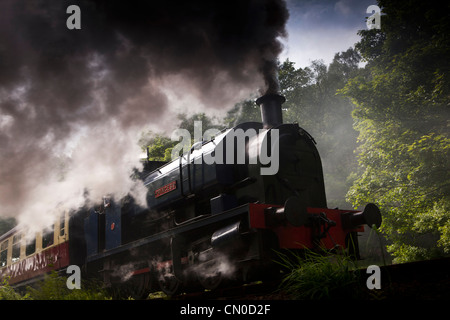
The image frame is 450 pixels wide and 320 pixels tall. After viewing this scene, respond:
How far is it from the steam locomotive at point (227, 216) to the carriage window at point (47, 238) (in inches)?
65.1

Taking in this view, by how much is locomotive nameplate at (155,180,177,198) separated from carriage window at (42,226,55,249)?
11.7 feet

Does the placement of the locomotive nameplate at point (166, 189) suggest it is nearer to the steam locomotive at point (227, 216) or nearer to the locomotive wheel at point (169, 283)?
the steam locomotive at point (227, 216)

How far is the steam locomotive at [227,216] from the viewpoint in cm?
544

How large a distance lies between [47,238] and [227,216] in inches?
238

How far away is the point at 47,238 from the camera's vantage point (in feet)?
32.1

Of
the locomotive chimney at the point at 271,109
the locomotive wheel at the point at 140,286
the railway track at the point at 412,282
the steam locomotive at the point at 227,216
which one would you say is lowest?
the railway track at the point at 412,282

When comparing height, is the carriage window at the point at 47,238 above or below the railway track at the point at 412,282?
above

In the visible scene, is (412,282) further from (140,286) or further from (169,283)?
(140,286)

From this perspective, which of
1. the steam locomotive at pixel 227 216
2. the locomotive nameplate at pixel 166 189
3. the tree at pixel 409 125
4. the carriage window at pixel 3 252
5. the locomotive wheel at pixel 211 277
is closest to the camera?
the steam locomotive at pixel 227 216

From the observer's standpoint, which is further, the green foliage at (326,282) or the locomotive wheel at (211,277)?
the locomotive wheel at (211,277)

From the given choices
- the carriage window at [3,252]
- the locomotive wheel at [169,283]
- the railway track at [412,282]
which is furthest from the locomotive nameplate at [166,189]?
the carriage window at [3,252]
